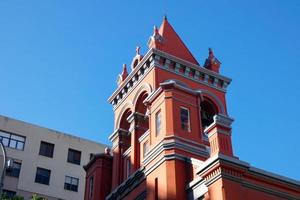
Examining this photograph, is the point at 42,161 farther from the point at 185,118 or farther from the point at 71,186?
the point at 185,118

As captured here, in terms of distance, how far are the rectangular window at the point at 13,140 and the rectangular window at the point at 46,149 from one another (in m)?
1.83

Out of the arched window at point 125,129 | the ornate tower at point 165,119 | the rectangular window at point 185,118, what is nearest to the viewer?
the ornate tower at point 165,119

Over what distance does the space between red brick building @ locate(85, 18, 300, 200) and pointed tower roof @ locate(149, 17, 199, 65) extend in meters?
0.07

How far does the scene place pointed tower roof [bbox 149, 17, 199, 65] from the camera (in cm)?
3194

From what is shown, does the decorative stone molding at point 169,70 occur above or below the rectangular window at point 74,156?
below

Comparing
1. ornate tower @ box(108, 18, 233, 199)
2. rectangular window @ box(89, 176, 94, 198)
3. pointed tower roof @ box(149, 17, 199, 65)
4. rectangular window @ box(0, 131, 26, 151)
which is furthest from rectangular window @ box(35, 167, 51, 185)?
pointed tower roof @ box(149, 17, 199, 65)

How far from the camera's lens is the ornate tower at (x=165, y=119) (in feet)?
81.8

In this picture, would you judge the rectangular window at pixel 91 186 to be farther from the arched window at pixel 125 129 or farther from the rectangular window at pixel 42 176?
the rectangular window at pixel 42 176

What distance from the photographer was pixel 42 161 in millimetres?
51094

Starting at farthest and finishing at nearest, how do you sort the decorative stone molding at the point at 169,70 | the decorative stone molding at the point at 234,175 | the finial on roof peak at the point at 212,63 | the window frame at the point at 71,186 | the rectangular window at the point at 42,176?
the window frame at the point at 71,186, the rectangular window at the point at 42,176, the finial on roof peak at the point at 212,63, the decorative stone molding at the point at 169,70, the decorative stone molding at the point at 234,175

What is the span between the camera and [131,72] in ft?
106

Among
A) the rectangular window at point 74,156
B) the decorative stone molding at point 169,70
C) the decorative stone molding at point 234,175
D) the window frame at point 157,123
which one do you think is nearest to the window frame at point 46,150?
the rectangular window at point 74,156

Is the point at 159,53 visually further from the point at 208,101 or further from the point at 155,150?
the point at 155,150

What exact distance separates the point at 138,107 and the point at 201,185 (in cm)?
878
